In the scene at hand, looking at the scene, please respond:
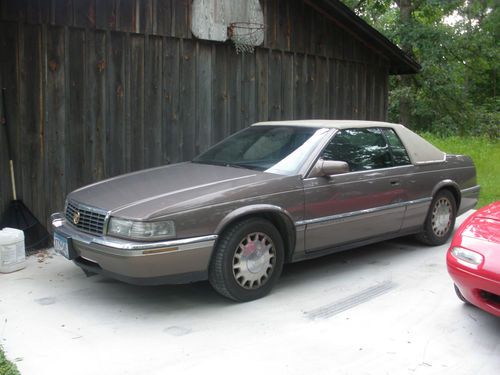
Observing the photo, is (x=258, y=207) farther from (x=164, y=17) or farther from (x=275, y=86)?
(x=275, y=86)

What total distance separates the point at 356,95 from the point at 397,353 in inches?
274

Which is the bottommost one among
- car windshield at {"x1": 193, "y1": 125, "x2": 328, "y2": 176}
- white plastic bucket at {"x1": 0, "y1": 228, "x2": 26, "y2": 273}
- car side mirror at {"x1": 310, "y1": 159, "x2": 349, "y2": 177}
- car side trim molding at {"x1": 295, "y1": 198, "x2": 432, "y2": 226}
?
white plastic bucket at {"x1": 0, "y1": 228, "x2": 26, "y2": 273}

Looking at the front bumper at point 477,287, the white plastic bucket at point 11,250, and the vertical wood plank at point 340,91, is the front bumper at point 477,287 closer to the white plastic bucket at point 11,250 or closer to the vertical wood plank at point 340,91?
the white plastic bucket at point 11,250

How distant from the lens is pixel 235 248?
4.68 metres

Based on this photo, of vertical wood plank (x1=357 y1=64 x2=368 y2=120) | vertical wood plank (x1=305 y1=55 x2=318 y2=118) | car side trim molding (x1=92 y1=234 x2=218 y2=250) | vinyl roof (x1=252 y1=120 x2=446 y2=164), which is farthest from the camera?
vertical wood plank (x1=357 y1=64 x2=368 y2=120)

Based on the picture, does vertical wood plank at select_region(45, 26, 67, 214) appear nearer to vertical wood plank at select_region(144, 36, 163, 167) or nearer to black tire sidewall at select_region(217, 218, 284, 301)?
vertical wood plank at select_region(144, 36, 163, 167)

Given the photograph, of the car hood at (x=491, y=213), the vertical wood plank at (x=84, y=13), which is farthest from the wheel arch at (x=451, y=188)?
the vertical wood plank at (x=84, y=13)

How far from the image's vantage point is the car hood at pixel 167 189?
176 inches

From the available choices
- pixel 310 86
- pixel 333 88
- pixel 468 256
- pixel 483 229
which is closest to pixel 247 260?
pixel 468 256

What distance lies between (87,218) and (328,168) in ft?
7.10

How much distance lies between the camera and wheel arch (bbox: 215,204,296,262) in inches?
182

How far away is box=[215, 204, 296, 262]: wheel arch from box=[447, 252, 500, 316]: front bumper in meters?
1.43

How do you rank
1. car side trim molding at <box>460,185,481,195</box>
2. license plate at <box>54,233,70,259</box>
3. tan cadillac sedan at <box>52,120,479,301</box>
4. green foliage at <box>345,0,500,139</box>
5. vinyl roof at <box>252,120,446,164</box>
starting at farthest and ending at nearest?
green foliage at <box>345,0,500,139</box> → car side trim molding at <box>460,185,481,195</box> → vinyl roof at <box>252,120,446,164</box> → license plate at <box>54,233,70,259</box> → tan cadillac sedan at <box>52,120,479,301</box>

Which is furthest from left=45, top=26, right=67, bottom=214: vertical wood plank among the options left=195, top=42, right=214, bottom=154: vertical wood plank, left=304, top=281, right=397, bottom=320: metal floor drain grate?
left=304, top=281, right=397, bottom=320: metal floor drain grate
